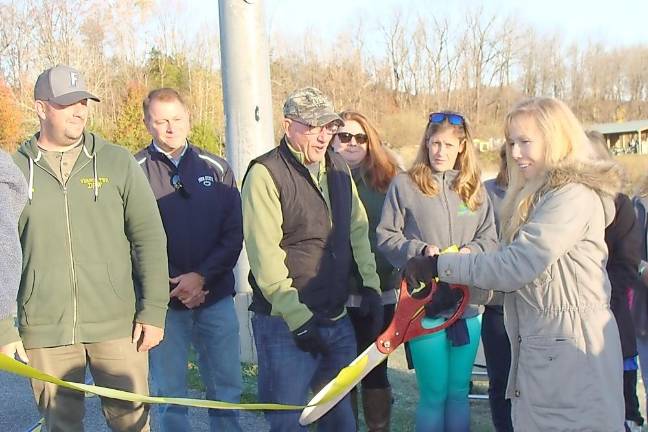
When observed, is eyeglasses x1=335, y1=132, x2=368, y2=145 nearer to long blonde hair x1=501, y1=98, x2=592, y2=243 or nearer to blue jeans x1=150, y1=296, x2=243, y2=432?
blue jeans x1=150, y1=296, x2=243, y2=432

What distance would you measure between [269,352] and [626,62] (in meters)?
62.7

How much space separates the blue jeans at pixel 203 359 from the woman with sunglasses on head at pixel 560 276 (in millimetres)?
1745

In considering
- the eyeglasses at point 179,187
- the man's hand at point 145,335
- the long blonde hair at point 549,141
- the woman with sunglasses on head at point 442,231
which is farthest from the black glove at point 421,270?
the eyeglasses at point 179,187

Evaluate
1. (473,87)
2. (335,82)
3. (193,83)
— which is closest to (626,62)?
(473,87)

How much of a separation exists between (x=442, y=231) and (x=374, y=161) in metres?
0.84

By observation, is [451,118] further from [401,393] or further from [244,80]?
[401,393]

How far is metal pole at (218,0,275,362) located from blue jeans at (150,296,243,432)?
173 centimetres

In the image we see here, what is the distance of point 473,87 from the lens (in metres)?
49.3

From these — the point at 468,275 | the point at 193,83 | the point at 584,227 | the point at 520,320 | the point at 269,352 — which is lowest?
the point at 269,352

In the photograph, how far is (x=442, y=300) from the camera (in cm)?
348

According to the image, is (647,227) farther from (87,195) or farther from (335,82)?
(335,82)

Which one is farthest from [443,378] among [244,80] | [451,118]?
[244,80]

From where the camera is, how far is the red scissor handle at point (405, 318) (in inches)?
126

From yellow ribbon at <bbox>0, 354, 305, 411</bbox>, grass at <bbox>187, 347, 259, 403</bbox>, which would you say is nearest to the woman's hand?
yellow ribbon at <bbox>0, 354, 305, 411</bbox>
